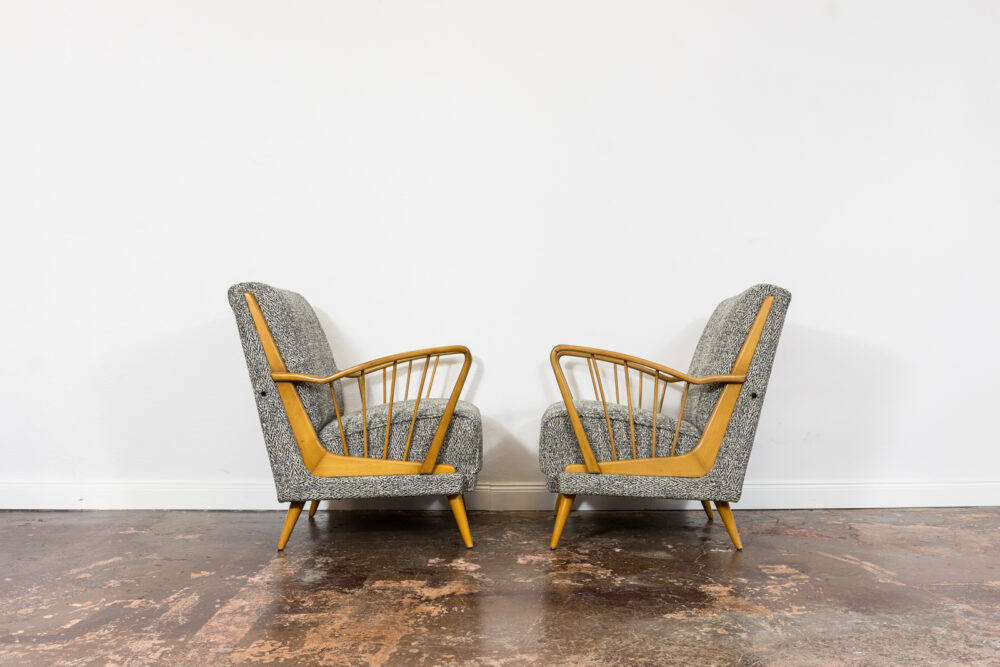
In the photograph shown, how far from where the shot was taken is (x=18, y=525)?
253 centimetres

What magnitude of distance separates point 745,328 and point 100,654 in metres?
2.02

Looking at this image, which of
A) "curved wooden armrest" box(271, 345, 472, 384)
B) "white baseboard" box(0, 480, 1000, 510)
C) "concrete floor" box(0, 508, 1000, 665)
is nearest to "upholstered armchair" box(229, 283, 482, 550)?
"curved wooden armrest" box(271, 345, 472, 384)

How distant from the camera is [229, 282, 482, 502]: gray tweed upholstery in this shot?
2127 millimetres

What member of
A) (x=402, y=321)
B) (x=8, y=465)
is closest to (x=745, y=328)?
(x=402, y=321)

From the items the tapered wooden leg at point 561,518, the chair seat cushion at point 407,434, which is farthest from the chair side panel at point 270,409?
the tapered wooden leg at point 561,518

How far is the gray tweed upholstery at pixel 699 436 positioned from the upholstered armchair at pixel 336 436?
369 mm

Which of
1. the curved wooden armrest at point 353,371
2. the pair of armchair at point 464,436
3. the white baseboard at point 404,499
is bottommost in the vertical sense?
the white baseboard at point 404,499

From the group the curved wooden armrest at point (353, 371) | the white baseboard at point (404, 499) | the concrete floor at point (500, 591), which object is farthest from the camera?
the white baseboard at point (404, 499)

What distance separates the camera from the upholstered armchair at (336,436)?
2.12 m

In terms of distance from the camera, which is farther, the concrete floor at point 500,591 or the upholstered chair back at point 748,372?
the upholstered chair back at point 748,372

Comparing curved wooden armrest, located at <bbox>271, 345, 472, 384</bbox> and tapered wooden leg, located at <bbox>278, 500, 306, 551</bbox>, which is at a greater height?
curved wooden armrest, located at <bbox>271, 345, 472, 384</bbox>

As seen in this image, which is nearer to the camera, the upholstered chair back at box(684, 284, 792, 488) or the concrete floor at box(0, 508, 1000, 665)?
the concrete floor at box(0, 508, 1000, 665)

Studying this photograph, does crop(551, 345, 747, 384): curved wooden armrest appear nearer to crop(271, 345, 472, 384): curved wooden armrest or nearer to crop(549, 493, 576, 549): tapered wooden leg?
crop(271, 345, 472, 384): curved wooden armrest

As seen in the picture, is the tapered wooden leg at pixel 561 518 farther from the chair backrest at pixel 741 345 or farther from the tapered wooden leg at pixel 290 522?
the tapered wooden leg at pixel 290 522
